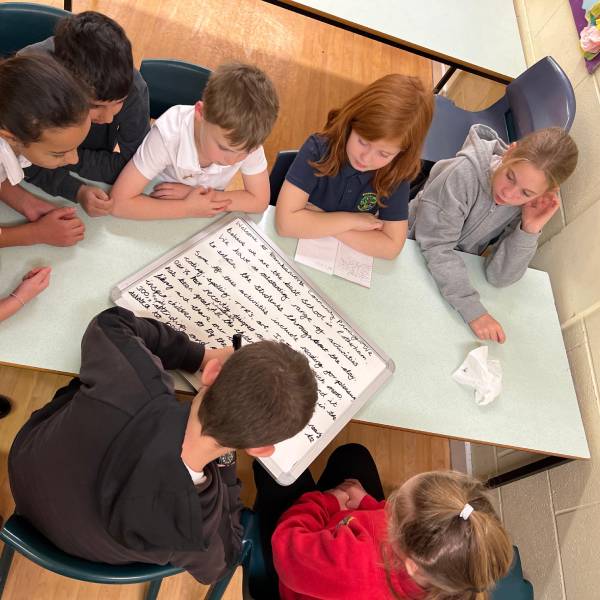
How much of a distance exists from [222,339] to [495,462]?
1293 millimetres

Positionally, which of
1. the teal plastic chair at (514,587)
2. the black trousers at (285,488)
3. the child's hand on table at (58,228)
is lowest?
the black trousers at (285,488)

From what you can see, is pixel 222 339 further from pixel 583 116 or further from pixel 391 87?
pixel 583 116

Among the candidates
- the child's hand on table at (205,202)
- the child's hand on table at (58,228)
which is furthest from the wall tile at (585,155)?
the child's hand on table at (58,228)

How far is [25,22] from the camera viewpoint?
1537 millimetres

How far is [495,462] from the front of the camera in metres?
1.98

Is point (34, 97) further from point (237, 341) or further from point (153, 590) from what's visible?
point (153, 590)

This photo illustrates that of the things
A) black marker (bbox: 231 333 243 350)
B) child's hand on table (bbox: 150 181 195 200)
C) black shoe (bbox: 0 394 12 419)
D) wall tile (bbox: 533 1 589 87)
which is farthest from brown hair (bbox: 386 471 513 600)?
wall tile (bbox: 533 1 589 87)

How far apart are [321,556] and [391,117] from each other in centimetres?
103

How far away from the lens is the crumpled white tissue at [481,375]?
54.0 inches

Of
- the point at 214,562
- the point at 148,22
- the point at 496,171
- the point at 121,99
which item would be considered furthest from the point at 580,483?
the point at 148,22

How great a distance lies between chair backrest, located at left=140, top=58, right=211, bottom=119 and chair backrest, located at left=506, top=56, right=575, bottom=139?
1264mm

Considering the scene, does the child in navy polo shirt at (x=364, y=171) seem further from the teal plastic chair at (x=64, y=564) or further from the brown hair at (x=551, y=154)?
the teal plastic chair at (x=64, y=564)

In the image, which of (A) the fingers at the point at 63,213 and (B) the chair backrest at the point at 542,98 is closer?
(A) the fingers at the point at 63,213

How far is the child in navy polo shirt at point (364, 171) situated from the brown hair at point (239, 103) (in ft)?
0.73
